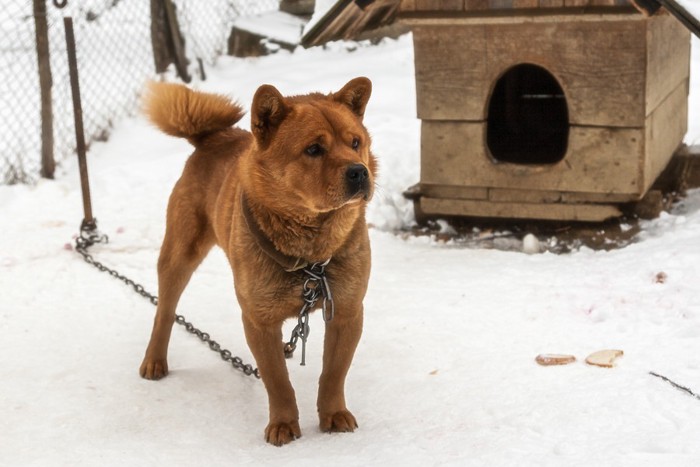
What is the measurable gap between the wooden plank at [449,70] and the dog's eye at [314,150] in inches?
107

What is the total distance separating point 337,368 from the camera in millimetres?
3514

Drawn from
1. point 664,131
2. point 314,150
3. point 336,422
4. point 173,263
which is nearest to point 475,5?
point 664,131

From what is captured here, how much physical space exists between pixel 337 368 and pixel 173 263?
41.8 inches

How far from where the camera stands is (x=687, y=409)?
346cm

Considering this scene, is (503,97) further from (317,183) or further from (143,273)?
(317,183)

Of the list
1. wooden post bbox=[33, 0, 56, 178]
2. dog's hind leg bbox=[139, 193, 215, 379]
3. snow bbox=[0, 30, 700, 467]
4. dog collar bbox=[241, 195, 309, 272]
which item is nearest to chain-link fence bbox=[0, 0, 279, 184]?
wooden post bbox=[33, 0, 56, 178]

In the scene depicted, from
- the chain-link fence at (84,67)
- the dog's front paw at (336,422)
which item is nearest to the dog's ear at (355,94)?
the dog's front paw at (336,422)

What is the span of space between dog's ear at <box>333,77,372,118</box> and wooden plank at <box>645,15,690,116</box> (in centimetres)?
249

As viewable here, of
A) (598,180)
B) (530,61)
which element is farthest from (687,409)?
(530,61)

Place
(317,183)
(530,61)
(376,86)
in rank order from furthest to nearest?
(376,86), (530,61), (317,183)

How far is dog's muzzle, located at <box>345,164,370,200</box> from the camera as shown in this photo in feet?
10.3

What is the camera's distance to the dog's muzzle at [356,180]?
315cm

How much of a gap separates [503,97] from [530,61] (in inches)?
56.7

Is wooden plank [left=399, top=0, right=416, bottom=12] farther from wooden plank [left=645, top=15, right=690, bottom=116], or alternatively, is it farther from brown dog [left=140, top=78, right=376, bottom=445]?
brown dog [left=140, top=78, right=376, bottom=445]
